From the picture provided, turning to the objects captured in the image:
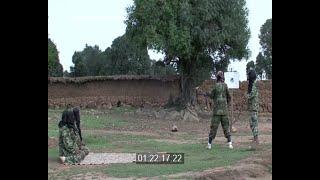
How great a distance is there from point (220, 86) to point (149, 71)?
25.1 metres

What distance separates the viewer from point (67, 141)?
30.5 ft

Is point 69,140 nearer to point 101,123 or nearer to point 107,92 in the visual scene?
point 101,123

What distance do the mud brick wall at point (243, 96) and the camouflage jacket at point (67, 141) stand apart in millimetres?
14587

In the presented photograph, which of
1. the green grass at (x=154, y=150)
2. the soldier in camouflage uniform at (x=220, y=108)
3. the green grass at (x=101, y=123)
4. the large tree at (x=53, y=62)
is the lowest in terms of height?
the green grass at (x=154, y=150)

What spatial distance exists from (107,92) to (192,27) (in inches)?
302

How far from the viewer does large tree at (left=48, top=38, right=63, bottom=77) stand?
27027 mm

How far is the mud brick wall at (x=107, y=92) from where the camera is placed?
2558cm

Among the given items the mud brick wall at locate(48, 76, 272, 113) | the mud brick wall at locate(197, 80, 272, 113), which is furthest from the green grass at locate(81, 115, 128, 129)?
the mud brick wall at locate(48, 76, 272, 113)
